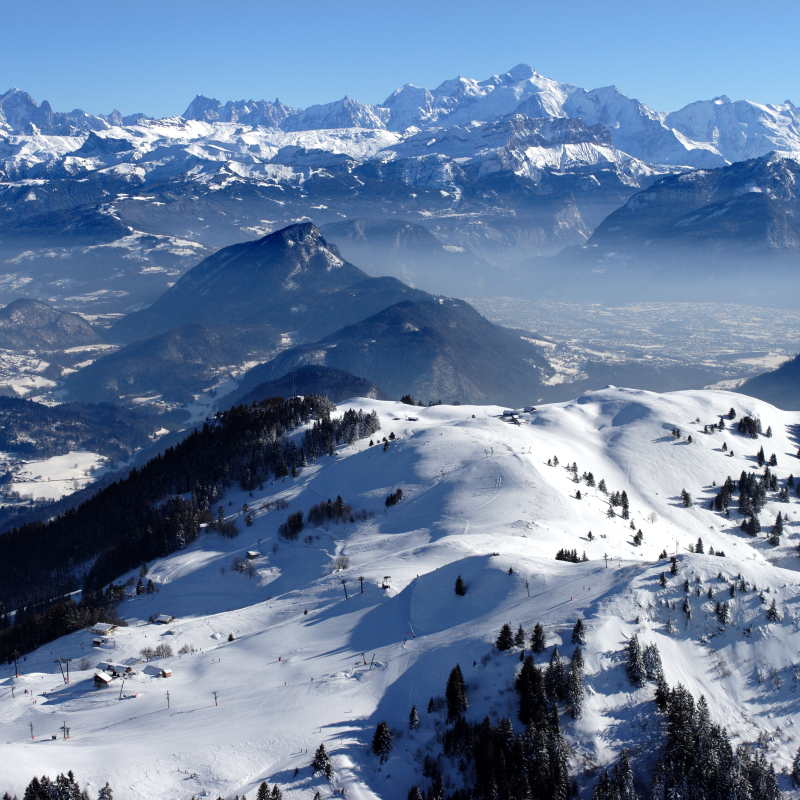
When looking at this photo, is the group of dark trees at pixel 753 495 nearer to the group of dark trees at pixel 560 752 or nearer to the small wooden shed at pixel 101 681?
the group of dark trees at pixel 560 752

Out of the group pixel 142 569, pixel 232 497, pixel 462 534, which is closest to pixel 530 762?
pixel 462 534

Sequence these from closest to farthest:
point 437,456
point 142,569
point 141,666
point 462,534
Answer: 1. point 141,666
2. point 462,534
3. point 142,569
4. point 437,456

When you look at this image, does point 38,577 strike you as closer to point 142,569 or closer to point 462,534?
point 142,569

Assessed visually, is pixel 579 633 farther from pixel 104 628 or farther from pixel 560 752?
pixel 104 628

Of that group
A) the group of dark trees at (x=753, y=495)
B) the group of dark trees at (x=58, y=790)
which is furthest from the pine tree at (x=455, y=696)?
the group of dark trees at (x=753, y=495)

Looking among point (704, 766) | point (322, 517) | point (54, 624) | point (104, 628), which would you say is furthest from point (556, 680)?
point (54, 624)

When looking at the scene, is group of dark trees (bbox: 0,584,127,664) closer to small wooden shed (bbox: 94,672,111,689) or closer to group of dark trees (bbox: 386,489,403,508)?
small wooden shed (bbox: 94,672,111,689)
